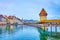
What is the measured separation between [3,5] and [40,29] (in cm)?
76

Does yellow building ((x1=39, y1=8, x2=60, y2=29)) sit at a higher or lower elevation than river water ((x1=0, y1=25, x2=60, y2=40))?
higher

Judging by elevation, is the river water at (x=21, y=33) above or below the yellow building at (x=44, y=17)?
below

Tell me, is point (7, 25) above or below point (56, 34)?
above

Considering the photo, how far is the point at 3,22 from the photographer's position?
7.61 feet

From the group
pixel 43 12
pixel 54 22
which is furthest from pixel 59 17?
pixel 43 12

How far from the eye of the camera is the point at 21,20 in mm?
2328

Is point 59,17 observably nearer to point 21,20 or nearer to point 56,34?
point 56,34

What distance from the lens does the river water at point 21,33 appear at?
2267 mm

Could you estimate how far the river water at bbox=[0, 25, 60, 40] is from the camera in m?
2.27

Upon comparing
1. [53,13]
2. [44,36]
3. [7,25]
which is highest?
[53,13]

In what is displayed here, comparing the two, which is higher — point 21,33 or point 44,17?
point 44,17

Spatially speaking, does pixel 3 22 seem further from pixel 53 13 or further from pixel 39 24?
pixel 53 13

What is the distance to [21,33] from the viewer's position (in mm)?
2289

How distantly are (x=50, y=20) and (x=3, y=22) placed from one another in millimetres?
808
